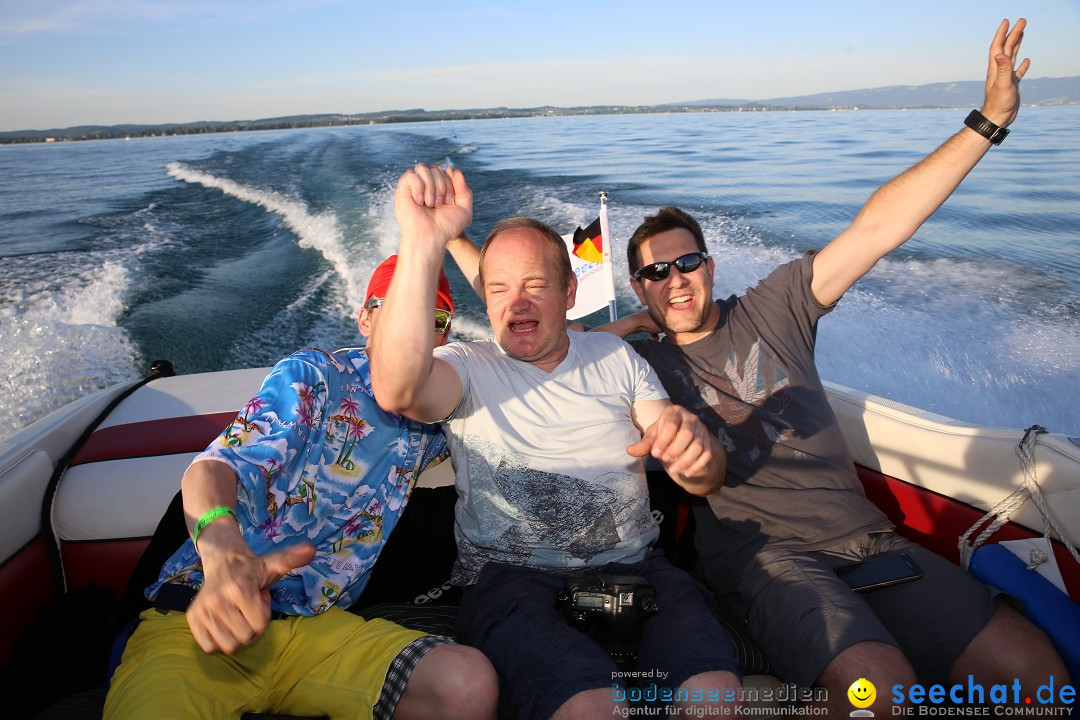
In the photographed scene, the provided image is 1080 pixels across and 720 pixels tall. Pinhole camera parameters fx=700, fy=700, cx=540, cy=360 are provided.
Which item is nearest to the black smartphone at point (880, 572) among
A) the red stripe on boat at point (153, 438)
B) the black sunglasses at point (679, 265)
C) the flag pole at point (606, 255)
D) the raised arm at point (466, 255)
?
the black sunglasses at point (679, 265)

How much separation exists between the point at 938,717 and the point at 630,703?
687 mm

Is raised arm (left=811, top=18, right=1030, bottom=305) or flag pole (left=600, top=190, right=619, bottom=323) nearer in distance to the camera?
raised arm (left=811, top=18, right=1030, bottom=305)

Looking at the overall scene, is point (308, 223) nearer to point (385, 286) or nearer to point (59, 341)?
point (59, 341)

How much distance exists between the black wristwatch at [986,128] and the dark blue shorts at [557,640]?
139cm

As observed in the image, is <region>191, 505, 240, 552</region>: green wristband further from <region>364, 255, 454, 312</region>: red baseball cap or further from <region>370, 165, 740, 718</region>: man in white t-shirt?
<region>364, 255, 454, 312</region>: red baseball cap

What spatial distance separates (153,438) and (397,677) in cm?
138

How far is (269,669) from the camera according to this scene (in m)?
1.50

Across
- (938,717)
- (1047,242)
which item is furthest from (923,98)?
(938,717)

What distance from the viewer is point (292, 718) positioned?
61.2 inches

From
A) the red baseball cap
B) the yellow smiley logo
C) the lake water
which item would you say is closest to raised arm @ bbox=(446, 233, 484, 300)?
the red baseball cap

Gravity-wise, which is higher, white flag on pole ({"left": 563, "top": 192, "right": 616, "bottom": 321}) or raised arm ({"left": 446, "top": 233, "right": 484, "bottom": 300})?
raised arm ({"left": 446, "top": 233, "right": 484, "bottom": 300})

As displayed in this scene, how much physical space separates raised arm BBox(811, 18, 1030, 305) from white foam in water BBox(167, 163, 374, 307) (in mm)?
4517

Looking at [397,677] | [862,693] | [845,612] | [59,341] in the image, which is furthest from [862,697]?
[59,341]

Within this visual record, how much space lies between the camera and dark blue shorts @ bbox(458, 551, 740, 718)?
145cm
